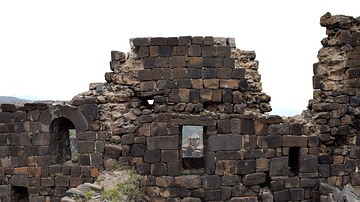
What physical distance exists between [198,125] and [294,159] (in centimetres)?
310

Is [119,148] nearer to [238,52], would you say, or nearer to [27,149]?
[27,149]

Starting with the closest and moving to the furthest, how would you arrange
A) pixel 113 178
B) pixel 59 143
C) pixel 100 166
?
pixel 113 178
pixel 100 166
pixel 59 143

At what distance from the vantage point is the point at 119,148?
8562 millimetres

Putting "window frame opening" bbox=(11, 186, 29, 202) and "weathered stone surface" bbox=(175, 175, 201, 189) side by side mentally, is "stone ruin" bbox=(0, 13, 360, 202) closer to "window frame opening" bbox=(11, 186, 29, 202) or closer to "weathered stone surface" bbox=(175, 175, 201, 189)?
"weathered stone surface" bbox=(175, 175, 201, 189)

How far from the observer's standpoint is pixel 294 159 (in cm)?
921

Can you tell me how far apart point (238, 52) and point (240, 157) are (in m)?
2.81

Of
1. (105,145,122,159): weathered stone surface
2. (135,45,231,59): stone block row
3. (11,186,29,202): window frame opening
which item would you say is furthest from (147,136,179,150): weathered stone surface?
(11,186,29,202): window frame opening

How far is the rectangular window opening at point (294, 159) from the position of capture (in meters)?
9.01

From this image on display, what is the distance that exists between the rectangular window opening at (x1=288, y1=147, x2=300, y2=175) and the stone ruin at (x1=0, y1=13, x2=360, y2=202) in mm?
28

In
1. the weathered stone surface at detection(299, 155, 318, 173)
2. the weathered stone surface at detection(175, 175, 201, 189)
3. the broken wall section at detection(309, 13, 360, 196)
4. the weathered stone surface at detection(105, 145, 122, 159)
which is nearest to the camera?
the weathered stone surface at detection(175, 175, 201, 189)

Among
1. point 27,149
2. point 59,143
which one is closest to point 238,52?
point 59,143

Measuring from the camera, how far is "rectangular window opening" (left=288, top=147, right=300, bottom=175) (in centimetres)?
901

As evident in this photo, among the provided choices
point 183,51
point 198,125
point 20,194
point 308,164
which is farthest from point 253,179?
point 20,194

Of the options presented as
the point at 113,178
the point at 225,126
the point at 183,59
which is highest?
the point at 183,59
